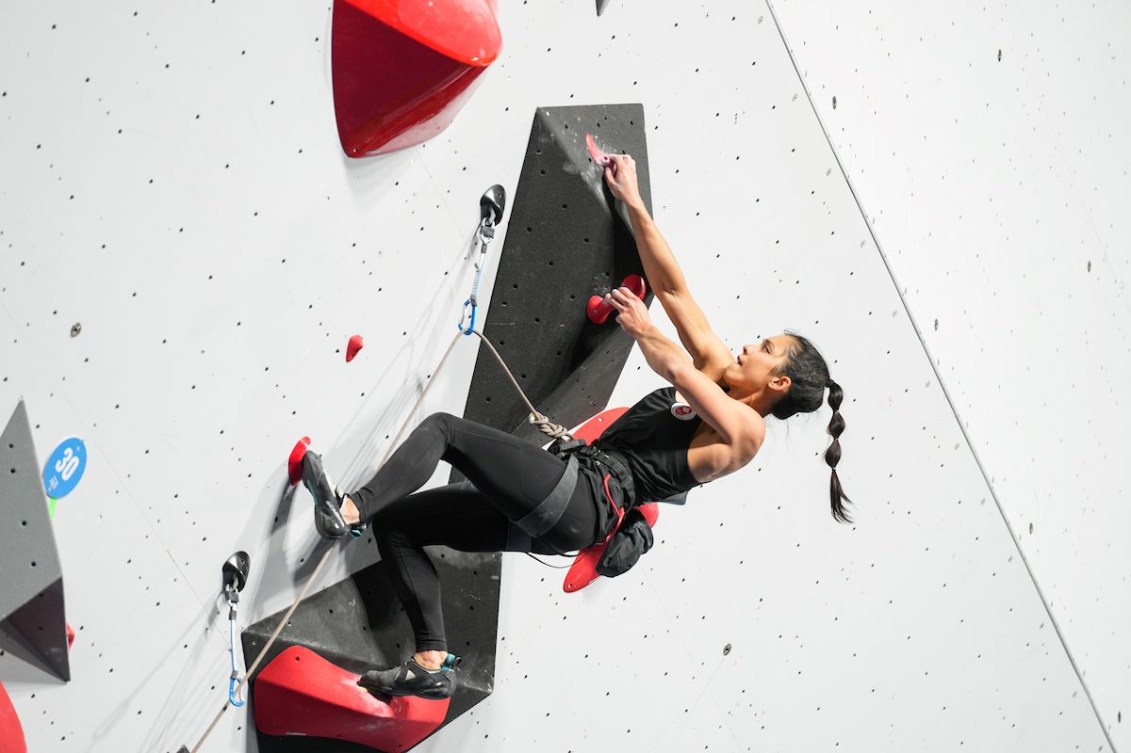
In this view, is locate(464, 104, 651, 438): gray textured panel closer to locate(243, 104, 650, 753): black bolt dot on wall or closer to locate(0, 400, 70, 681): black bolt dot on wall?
locate(243, 104, 650, 753): black bolt dot on wall

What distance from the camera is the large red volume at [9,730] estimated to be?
1.79 meters

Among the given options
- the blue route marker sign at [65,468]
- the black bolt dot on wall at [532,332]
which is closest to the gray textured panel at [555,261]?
the black bolt dot on wall at [532,332]

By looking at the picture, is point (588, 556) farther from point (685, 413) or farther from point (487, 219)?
point (487, 219)

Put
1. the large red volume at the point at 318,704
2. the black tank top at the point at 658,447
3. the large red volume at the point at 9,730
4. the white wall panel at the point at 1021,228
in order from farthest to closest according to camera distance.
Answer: the white wall panel at the point at 1021,228
the black tank top at the point at 658,447
the large red volume at the point at 318,704
the large red volume at the point at 9,730

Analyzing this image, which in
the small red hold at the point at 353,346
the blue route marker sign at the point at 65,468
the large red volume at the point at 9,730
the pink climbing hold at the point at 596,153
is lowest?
the large red volume at the point at 9,730

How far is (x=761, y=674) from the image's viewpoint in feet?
9.92

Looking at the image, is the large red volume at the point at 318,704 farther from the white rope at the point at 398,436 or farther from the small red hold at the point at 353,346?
the small red hold at the point at 353,346

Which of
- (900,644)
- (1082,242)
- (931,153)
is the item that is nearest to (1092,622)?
(900,644)

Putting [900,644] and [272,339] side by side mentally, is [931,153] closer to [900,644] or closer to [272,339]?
[900,644]

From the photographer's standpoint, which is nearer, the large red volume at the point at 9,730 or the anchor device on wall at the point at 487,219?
the large red volume at the point at 9,730

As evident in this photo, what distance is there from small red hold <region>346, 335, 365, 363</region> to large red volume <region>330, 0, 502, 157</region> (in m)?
0.30

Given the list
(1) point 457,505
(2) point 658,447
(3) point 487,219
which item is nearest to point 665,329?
(2) point 658,447

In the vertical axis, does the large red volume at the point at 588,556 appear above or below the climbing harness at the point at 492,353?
below

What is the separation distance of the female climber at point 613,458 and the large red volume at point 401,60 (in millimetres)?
451
